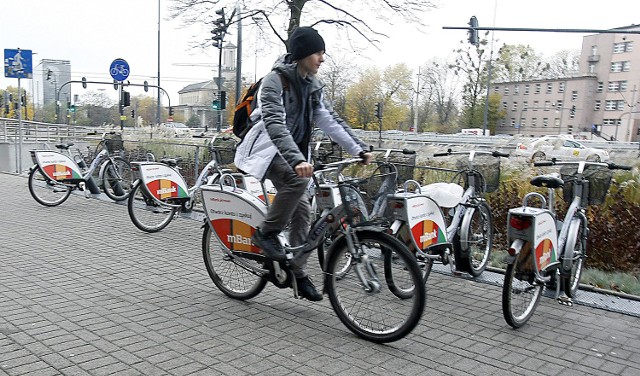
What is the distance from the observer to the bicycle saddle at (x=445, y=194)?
5551 mm

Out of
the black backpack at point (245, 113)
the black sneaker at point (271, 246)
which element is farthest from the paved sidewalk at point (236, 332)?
the black backpack at point (245, 113)

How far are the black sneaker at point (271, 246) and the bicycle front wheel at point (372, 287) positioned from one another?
1.34 ft

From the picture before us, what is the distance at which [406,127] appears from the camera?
220ft

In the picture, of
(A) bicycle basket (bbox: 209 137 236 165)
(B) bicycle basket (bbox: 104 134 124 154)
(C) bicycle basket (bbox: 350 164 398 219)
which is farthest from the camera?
(B) bicycle basket (bbox: 104 134 124 154)

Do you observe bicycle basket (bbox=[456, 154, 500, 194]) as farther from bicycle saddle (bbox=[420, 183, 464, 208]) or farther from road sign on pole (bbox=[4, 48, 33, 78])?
road sign on pole (bbox=[4, 48, 33, 78])

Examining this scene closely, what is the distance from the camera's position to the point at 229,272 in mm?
5023

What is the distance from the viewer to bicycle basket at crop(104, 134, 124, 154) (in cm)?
1030

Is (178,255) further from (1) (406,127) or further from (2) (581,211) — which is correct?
(1) (406,127)

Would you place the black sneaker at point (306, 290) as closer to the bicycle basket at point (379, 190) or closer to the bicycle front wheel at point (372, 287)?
the bicycle front wheel at point (372, 287)

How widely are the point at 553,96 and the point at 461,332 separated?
6911 centimetres

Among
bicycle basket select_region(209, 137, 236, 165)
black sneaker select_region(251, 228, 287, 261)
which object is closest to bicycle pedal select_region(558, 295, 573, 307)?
black sneaker select_region(251, 228, 287, 261)

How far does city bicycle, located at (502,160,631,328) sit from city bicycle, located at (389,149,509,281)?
0.77 meters

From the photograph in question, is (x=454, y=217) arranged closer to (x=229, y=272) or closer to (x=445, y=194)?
(x=445, y=194)

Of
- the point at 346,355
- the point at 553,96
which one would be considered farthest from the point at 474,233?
the point at 553,96
